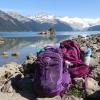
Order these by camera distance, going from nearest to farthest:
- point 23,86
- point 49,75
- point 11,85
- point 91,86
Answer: point 49,75 < point 91,86 < point 11,85 < point 23,86

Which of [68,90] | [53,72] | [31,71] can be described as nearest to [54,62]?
[53,72]

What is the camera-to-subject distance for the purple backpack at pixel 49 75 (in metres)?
11.7

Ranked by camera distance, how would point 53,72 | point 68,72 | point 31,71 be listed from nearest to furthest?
point 53,72 → point 68,72 → point 31,71

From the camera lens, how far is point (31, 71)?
14609mm

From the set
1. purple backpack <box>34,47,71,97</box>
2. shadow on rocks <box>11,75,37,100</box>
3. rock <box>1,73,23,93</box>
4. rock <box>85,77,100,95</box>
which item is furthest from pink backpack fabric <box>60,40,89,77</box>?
rock <box>1,73,23,93</box>

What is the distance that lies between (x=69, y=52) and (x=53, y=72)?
5.16ft

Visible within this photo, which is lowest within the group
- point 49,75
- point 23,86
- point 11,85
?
point 23,86

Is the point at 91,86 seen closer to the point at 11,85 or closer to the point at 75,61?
the point at 75,61

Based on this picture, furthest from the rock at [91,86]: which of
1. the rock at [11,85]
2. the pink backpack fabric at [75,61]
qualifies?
the rock at [11,85]

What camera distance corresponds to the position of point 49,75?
38.6 ft

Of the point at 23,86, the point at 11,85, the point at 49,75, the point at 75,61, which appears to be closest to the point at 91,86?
the point at 75,61

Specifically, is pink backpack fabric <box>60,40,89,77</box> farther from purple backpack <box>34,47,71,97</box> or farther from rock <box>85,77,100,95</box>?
purple backpack <box>34,47,71,97</box>

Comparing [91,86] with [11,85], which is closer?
[91,86]

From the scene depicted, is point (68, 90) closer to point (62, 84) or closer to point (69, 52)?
point (62, 84)
